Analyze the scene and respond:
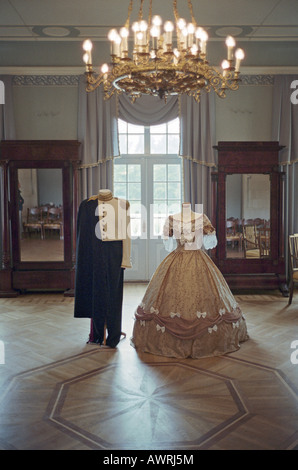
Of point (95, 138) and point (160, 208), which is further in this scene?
point (160, 208)

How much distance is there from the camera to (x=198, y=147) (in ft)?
21.4

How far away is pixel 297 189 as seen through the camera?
6.62 metres

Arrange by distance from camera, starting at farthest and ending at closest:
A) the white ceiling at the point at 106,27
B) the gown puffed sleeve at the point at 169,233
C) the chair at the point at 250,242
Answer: the chair at the point at 250,242 < the white ceiling at the point at 106,27 < the gown puffed sleeve at the point at 169,233

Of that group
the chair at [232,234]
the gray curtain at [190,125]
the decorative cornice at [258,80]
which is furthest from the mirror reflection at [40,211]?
the decorative cornice at [258,80]

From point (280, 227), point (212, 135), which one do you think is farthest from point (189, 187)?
point (280, 227)

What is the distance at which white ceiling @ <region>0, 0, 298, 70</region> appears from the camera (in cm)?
514

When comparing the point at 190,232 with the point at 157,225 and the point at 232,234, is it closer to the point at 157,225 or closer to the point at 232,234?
the point at 232,234

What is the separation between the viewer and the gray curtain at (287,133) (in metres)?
6.52

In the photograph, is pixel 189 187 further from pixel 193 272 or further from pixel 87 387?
pixel 87 387

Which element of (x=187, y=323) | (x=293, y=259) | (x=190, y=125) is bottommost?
(x=187, y=323)

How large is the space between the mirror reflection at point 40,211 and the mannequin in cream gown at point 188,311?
7.85 ft

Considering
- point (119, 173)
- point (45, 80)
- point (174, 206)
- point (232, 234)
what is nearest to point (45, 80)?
point (45, 80)

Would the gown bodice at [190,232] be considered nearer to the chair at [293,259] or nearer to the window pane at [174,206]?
the chair at [293,259]

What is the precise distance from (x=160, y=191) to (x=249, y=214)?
1.41 meters
